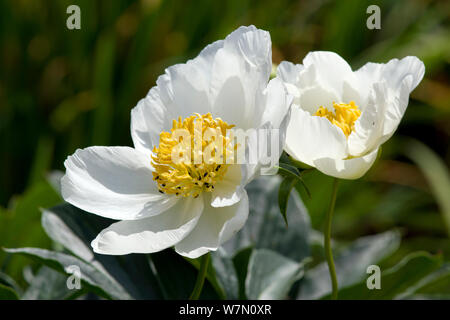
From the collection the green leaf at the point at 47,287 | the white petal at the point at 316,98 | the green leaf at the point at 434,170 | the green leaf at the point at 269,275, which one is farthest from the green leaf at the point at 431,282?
the green leaf at the point at 434,170

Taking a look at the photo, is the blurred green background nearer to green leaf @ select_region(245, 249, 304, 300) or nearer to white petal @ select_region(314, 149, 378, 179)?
green leaf @ select_region(245, 249, 304, 300)

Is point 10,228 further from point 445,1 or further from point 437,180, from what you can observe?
point 445,1

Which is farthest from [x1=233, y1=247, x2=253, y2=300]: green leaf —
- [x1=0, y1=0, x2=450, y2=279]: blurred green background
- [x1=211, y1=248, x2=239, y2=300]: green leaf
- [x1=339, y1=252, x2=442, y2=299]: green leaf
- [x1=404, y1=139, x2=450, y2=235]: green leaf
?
[x1=404, y1=139, x2=450, y2=235]: green leaf

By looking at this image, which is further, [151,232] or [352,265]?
[352,265]

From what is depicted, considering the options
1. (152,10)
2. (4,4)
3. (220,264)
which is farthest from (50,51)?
(220,264)

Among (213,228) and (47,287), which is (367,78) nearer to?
(213,228)

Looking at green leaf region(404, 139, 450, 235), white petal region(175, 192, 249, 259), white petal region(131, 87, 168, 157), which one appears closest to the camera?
white petal region(175, 192, 249, 259)

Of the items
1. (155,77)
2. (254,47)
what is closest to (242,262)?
(254,47)
